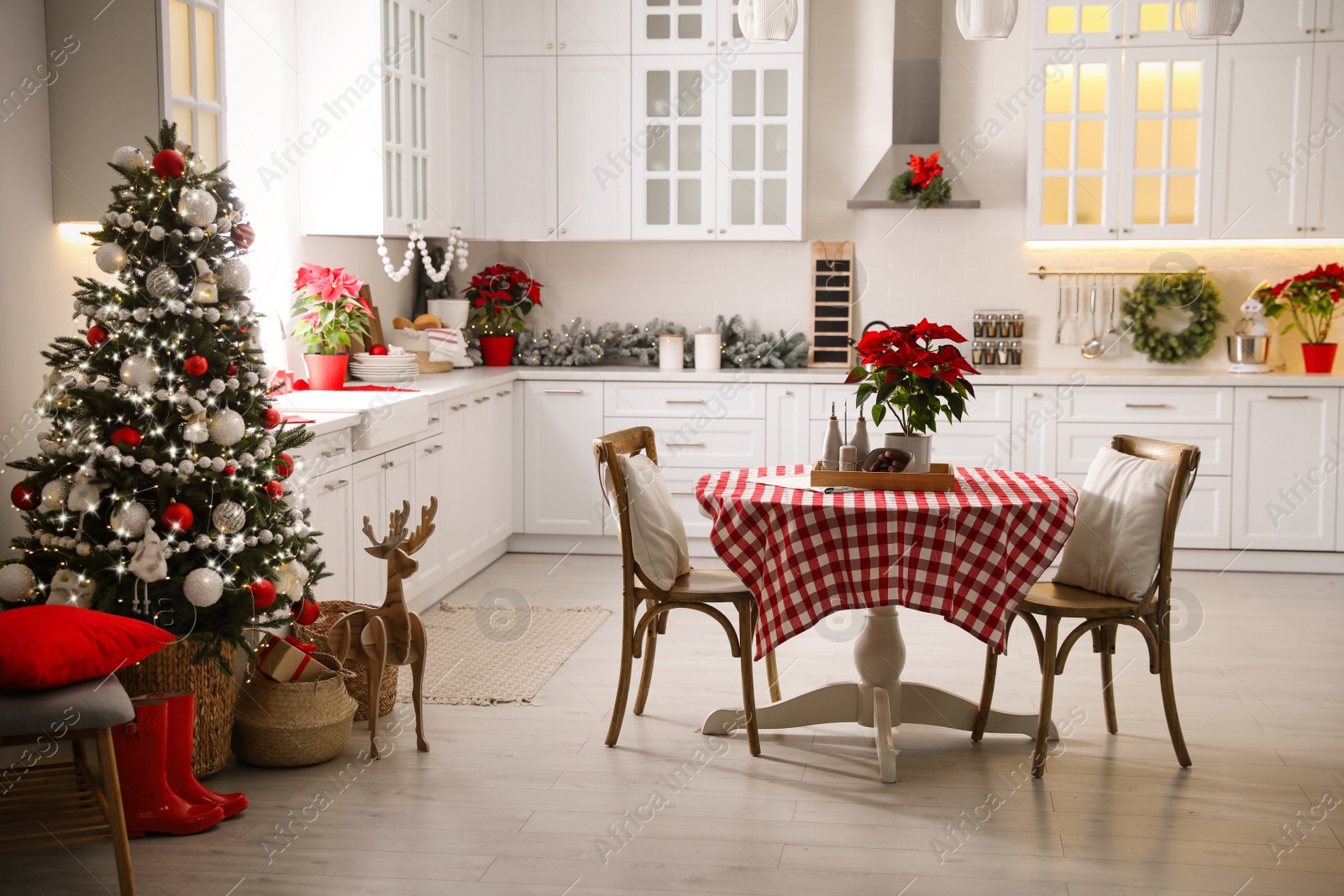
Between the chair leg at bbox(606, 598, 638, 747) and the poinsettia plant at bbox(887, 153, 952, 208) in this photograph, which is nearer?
the chair leg at bbox(606, 598, 638, 747)

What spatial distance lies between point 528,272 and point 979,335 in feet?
7.64

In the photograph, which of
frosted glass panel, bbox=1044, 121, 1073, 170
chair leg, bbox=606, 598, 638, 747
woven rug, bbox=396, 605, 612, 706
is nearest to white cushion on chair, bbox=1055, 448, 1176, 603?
chair leg, bbox=606, 598, 638, 747

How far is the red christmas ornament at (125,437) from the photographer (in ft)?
9.79

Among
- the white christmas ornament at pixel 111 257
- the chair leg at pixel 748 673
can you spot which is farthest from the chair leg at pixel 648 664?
the white christmas ornament at pixel 111 257

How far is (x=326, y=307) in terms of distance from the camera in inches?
186

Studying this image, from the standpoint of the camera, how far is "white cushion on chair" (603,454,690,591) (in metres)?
3.53

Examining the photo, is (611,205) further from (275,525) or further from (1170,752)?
(1170,752)

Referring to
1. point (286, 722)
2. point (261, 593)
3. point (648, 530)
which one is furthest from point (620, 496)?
point (286, 722)

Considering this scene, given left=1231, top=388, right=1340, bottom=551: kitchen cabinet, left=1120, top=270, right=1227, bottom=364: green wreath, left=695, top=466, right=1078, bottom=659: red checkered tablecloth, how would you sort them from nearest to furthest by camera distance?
left=695, top=466, right=1078, bottom=659: red checkered tablecloth, left=1231, top=388, right=1340, bottom=551: kitchen cabinet, left=1120, top=270, right=1227, bottom=364: green wreath

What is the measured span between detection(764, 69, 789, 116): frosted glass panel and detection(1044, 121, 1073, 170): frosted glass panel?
1224 mm

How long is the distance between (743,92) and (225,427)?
370 centimetres

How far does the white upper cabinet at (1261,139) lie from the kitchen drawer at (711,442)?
7.66 feet

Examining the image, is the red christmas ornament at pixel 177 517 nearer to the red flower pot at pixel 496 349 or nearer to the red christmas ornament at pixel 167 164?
the red christmas ornament at pixel 167 164

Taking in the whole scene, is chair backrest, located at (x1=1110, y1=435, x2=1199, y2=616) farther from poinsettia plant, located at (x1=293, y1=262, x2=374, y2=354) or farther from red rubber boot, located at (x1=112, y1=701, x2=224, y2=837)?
poinsettia plant, located at (x1=293, y1=262, x2=374, y2=354)
